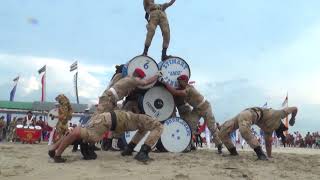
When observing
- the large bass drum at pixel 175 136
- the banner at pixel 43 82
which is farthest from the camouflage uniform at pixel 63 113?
the banner at pixel 43 82

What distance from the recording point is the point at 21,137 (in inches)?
772

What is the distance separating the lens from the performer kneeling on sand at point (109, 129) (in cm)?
875

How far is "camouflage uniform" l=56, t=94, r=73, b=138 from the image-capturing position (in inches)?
505

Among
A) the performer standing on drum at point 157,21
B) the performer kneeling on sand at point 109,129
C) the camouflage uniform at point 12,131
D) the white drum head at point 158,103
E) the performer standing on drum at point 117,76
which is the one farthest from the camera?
the camouflage uniform at point 12,131

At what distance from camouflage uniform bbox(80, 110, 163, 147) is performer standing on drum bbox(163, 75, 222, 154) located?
2501 mm

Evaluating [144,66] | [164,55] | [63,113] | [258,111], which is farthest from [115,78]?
[258,111]

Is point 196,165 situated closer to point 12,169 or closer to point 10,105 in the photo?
point 12,169

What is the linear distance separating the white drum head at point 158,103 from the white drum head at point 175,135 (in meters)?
0.29

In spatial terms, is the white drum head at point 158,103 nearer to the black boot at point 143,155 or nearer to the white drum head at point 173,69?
the white drum head at point 173,69

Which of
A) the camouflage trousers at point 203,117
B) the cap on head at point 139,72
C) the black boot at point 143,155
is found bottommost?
the black boot at point 143,155

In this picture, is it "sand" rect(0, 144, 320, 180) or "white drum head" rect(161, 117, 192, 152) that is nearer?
"sand" rect(0, 144, 320, 180)

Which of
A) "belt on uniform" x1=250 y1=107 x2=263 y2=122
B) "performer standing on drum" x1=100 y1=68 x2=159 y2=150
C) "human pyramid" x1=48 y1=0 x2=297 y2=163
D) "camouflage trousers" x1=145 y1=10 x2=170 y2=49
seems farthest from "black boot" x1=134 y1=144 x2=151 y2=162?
"camouflage trousers" x1=145 y1=10 x2=170 y2=49

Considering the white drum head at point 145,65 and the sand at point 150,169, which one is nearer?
the sand at point 150,169

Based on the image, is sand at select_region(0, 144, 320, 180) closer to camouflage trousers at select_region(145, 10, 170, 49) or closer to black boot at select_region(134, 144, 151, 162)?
black boot at select_region(134, 144, 151, 162)
